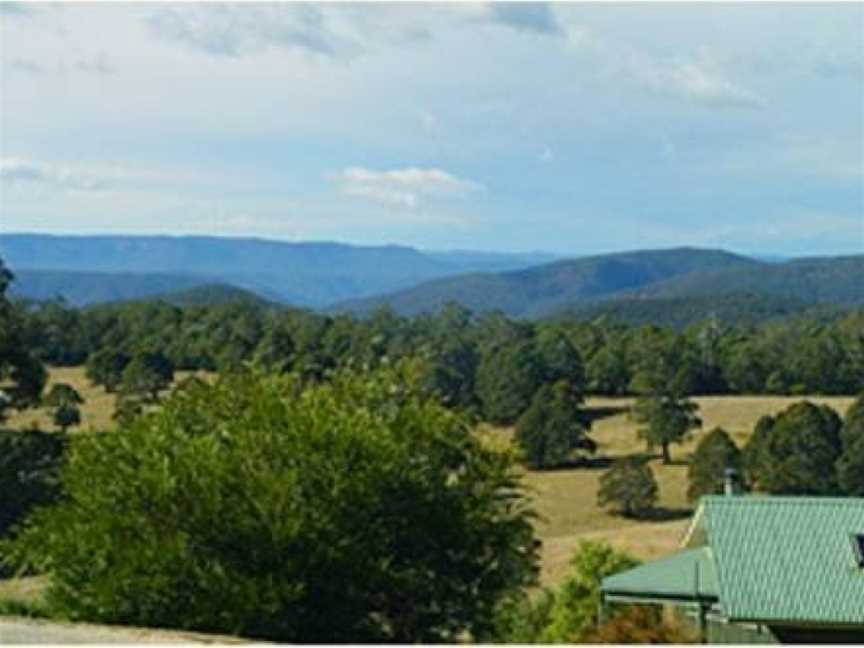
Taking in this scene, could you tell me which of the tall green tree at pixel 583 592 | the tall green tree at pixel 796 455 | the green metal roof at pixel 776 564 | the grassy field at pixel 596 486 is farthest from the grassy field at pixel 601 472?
the green metal roof at pixel 776 564

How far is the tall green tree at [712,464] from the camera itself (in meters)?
76.5

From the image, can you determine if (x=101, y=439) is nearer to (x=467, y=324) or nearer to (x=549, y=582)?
(x=549, y=582)

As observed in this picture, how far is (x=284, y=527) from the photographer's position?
81.7ft

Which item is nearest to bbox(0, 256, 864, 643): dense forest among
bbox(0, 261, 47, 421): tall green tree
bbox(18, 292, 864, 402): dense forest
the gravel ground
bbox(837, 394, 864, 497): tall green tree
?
the gravel ground

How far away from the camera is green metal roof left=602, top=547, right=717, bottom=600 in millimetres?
25406

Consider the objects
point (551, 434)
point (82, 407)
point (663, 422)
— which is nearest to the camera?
point (551, 434)

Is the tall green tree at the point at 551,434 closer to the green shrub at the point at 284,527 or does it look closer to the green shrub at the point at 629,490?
the green shrub at the point at 629,490

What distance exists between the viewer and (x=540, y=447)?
293ft

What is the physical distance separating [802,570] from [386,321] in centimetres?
13200

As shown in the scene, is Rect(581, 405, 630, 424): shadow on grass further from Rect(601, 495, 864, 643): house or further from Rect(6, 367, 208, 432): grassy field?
Rect(601, 495, 864, 643): house

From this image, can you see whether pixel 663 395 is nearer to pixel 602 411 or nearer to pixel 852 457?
pixel 602 411

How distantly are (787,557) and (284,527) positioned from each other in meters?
7.41

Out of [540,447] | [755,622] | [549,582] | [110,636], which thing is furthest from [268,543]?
[540,447]

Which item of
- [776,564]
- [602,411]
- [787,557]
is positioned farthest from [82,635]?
[602,411]
